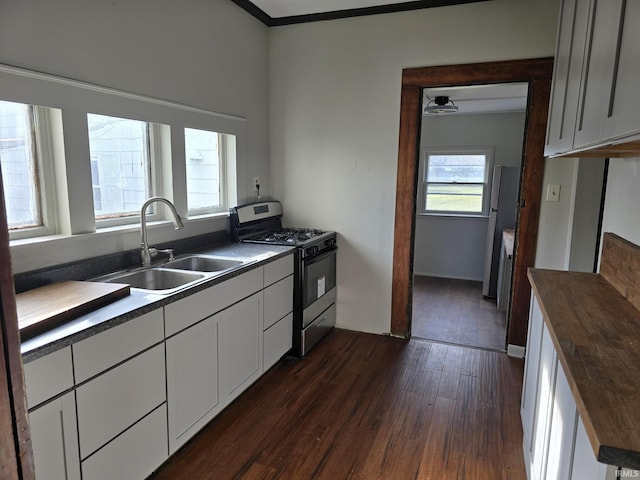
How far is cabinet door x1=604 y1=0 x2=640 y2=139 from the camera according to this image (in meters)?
0.97

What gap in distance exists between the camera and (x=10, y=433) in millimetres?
634

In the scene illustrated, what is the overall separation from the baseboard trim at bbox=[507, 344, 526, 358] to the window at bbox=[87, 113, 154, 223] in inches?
112

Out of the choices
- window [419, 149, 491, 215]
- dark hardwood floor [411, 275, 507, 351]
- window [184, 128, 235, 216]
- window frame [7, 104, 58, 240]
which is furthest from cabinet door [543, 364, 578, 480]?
window [419, 149, 491, 215]

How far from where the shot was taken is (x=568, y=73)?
1.90m

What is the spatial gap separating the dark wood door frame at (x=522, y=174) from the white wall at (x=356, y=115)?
0.22ft

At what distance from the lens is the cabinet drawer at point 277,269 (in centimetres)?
267

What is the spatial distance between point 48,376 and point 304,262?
1.89 m

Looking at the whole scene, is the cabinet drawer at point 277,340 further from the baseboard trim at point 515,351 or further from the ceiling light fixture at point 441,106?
the ceiling light fixture at point 441,106

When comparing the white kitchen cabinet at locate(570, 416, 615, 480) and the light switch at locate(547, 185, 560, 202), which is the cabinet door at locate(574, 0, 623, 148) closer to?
the white kitchen cabinet at locate(570, 416, 615, 480)

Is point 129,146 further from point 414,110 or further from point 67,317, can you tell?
point 414,110

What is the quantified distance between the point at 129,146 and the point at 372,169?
1851mm

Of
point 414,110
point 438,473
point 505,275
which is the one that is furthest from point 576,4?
point 505,275

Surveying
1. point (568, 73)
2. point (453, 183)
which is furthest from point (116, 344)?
point (453, 183)

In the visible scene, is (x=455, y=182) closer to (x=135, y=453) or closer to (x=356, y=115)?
(x=356, y=115)
